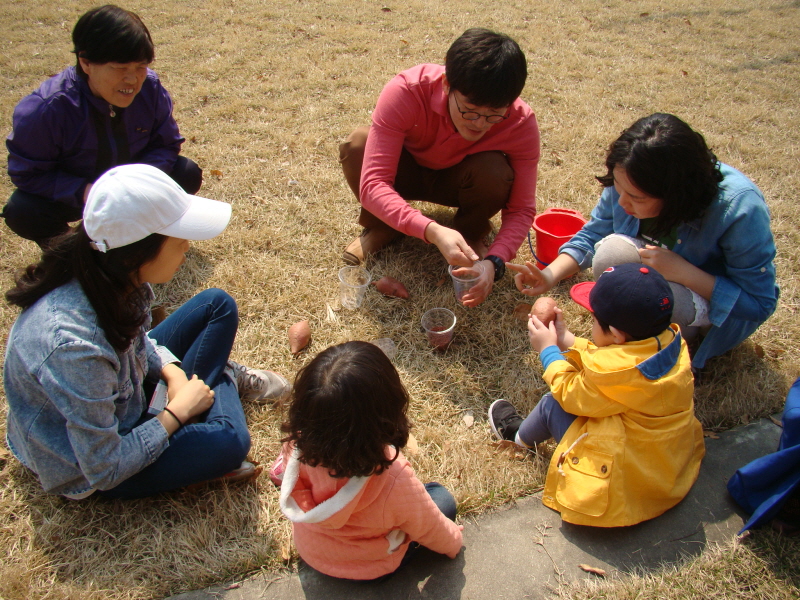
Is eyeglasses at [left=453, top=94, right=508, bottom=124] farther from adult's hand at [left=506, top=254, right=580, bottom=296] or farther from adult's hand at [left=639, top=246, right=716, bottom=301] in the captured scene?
adult's hand at [left=639, top=246, right=716, bottom=301]

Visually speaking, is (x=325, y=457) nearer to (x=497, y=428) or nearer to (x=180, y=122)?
(x=497, y=428)

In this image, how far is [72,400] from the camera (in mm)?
1567

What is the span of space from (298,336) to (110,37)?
1.65m

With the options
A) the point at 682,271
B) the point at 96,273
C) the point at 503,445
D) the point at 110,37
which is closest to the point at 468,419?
the point at 503,445

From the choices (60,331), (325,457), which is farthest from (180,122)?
(325,457)

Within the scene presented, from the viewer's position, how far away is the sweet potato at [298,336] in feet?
8.84

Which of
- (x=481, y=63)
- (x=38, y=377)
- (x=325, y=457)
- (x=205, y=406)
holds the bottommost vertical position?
(x=205, y=406)

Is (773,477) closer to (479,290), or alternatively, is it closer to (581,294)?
(581,294)

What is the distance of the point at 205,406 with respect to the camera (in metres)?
2.02

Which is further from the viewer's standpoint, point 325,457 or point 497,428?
point 497,428

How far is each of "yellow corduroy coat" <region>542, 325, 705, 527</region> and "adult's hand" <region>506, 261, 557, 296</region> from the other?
719 millimetres

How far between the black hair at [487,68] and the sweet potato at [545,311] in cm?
94

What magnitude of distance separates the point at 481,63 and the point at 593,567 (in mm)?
2008

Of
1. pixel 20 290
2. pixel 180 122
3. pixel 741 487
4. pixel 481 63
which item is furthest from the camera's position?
pixel 180 122
